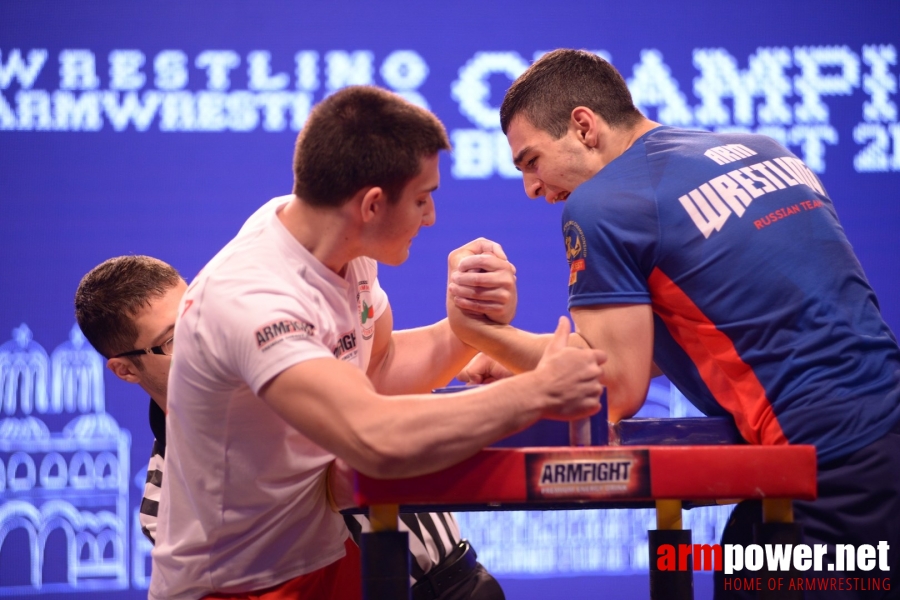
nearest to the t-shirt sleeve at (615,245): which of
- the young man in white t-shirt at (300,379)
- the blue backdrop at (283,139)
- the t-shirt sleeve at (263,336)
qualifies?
the young man in white t-shirt at (300,379)

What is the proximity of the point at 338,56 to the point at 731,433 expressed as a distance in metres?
2.66

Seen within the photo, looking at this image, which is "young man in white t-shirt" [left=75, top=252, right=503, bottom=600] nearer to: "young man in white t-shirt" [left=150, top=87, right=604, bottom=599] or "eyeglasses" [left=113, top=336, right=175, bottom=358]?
"eyeglasses" [left=113, top=336, right=175, bottom=358]

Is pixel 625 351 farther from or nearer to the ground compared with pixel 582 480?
farther from the ground

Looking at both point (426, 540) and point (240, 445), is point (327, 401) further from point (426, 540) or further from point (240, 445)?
point (426, 540)

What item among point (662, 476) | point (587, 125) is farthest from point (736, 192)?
point (662, 476)

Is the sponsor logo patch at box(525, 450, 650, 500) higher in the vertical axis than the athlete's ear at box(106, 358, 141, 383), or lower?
lower

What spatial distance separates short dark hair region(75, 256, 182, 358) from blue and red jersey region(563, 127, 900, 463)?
4.09 feet

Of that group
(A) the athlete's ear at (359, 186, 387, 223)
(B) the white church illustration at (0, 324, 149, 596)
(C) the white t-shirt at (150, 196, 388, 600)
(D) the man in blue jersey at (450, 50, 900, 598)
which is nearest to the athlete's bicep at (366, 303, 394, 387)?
(D) the man in blue jersey at (450, 50, 900, 598)

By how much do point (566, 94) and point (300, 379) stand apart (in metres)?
1.19

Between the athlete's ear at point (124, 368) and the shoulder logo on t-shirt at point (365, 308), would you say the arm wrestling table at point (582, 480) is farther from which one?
the athlete's ear at point (124, 368)

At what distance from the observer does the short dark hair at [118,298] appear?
2.40 m

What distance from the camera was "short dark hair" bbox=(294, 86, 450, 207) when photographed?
164 cm

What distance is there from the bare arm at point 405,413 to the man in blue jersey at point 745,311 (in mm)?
390

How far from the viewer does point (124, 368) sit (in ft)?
8.02
